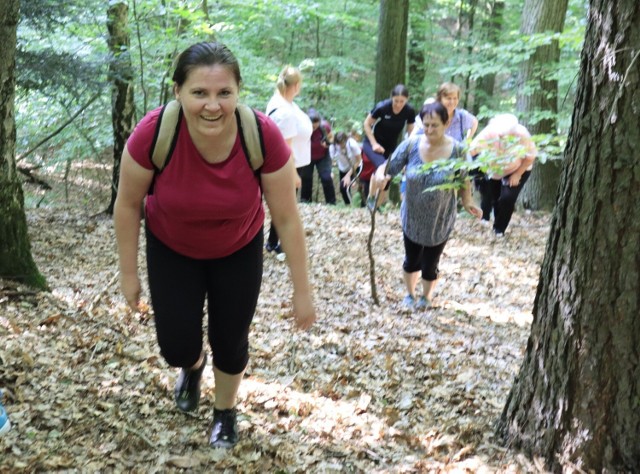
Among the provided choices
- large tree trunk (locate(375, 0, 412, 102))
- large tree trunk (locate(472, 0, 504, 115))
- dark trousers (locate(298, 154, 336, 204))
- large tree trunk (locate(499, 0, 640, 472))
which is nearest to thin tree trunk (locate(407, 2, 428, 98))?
large tree trunk (locate(472, 0, 504, 115))

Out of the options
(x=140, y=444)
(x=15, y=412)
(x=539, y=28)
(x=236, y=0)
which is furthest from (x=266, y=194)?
(x=539, y=28)

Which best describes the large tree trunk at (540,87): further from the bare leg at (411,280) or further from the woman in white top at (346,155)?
the bare leg at (411,280)

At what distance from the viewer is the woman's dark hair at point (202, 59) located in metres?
2.50

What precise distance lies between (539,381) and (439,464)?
655mm

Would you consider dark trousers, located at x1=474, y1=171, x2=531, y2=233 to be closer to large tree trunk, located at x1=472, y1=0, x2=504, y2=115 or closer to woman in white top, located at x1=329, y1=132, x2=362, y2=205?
woman in white top, located at x1=329, y1=132, x2=362, y2=205

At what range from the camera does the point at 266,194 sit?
107 inches

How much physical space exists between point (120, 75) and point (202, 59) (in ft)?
19.2

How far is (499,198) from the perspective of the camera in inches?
345

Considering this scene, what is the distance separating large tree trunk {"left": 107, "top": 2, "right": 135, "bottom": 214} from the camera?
7.82 metres

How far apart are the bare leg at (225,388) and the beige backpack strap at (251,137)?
1.16 m

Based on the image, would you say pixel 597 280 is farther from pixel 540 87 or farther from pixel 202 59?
pixel 540 87

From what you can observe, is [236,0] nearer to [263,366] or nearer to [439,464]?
[263,366]

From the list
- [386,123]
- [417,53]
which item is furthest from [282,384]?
[417,53]

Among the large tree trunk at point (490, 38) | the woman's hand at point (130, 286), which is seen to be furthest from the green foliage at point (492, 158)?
the large tree trunk at point (490, 38)
